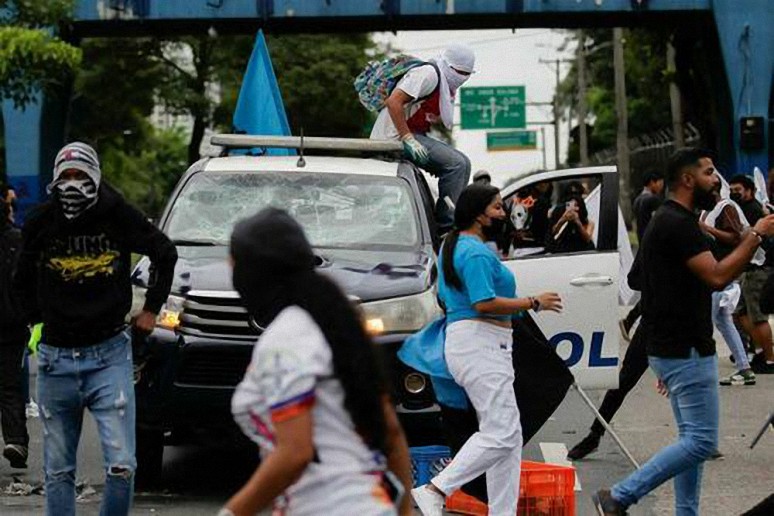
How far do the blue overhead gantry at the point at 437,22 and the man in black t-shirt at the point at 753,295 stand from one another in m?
13.9

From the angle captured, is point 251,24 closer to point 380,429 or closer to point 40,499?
point 40,499

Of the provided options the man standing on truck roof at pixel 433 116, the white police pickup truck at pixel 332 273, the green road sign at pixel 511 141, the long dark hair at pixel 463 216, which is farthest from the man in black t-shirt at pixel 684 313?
the green road sign at pixel 511 141

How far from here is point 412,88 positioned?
40.7 feet

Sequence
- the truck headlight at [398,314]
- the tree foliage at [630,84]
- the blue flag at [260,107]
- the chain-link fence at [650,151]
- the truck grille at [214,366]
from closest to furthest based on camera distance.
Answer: the truck grille at [214,366]
the truck headlight at [398,314]
the blue flag at [260,107]
the chain-link fence at [650,151]
the tree foliage at [630,84]

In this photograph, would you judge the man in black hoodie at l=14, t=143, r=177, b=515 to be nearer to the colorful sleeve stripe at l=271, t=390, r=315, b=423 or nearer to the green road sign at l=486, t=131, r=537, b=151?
the colorful sleeve stripe at l=271, t=390, r=315, b=423

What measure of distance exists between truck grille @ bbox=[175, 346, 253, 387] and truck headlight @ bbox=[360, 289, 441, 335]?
0.70 m

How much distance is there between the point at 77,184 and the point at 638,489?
2987 millimetres

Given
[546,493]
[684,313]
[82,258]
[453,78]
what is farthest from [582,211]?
[82,258]

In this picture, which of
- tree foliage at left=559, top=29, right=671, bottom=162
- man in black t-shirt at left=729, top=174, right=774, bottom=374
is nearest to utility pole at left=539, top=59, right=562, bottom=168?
tree foliage at left=559, top=29, right=671, bottom=162

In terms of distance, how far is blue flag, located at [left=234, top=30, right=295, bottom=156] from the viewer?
1448 centimetres

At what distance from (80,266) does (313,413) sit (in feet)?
11.5

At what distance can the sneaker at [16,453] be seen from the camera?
36.6 feet

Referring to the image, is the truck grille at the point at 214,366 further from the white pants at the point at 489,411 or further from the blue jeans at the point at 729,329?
the blue jeans at the point at 729,329

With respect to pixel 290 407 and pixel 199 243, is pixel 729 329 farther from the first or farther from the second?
pixel 290 407
